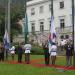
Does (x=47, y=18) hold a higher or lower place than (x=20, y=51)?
higher

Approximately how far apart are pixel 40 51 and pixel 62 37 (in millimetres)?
12740

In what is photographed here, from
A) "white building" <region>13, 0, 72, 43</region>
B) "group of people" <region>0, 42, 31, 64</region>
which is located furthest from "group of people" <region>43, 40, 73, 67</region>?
"white building" <region>13, 0, 72, 43</region>

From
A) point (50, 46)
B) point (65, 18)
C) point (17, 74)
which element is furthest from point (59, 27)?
point (17, 74)

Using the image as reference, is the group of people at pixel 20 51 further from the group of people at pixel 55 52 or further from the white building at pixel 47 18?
the white building at pixel 47 18

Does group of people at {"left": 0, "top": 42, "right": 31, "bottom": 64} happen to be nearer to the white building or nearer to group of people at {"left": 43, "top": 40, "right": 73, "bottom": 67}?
group of people at {"left": 43, "top": 40, "right": 73, "bottom": 67}

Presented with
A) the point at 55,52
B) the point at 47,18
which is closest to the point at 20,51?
the point at 55,52

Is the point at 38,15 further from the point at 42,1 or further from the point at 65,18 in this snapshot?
the point at 65,18

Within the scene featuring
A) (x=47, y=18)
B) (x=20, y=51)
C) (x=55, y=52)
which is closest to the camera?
(x=55, y=52)

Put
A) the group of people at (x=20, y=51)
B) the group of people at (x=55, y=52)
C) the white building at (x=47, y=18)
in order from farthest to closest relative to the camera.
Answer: the white building at (x=47, y=18) < the group of people at (x=20, y=51) < the group of people at (x=55, y=52)

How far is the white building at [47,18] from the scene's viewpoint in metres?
63.3

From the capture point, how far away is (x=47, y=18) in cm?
6838

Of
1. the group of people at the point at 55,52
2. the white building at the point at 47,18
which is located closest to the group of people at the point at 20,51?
the group of people at the point at 55,52

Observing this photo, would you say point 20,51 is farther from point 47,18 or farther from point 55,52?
point 47,18

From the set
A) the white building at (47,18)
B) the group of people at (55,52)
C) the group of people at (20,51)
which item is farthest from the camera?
the white building at (47,18)
